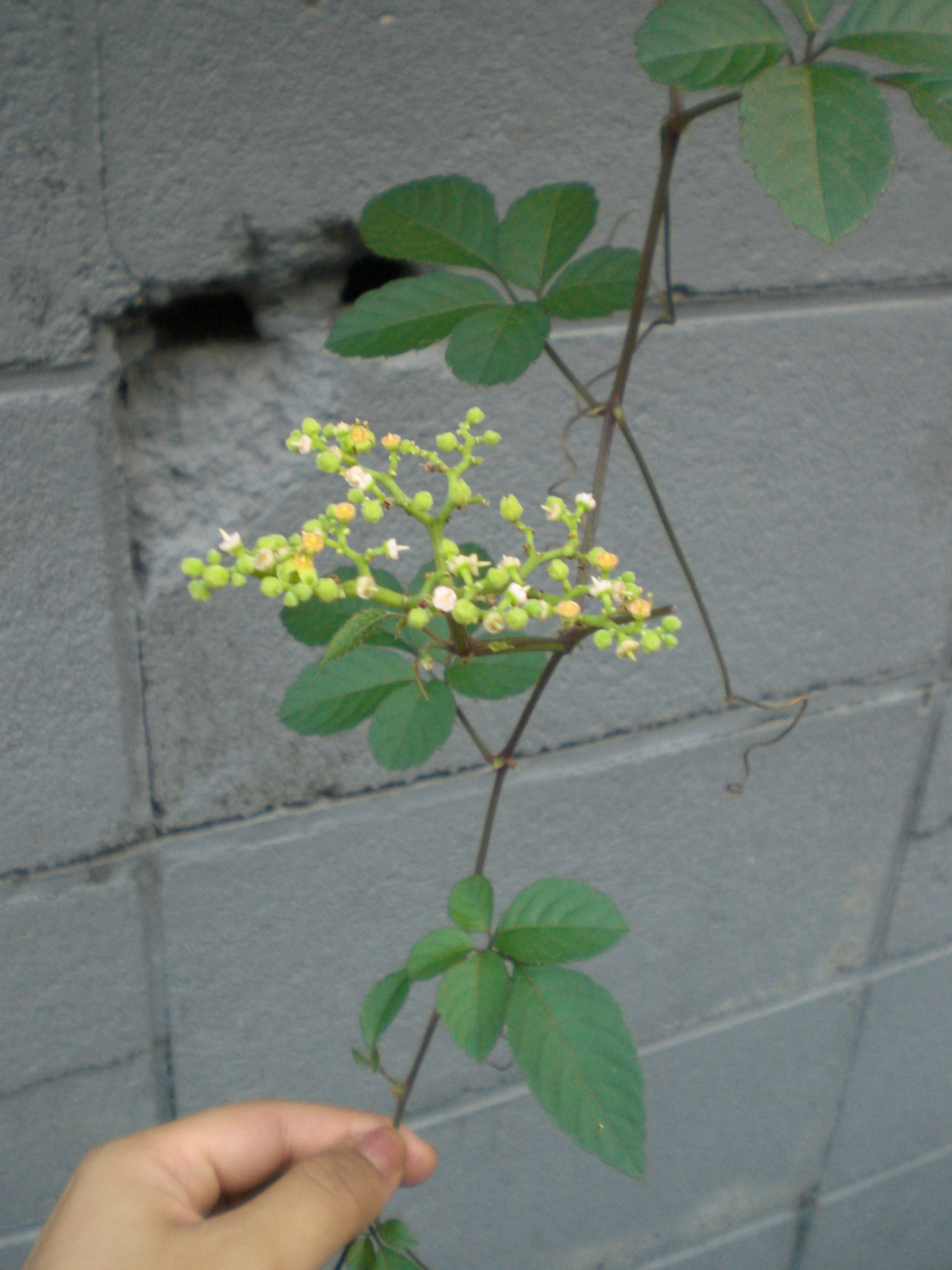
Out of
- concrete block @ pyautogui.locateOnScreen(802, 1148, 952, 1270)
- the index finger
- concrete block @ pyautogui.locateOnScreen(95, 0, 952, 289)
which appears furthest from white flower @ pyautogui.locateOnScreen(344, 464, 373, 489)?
concrete block @ pyautogui.locateOnScreen(802, 1148, 952, 1270)

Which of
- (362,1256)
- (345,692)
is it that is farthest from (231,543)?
(362,1256)

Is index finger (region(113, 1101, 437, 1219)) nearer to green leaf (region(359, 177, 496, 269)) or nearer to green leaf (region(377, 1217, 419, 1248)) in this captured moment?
green leaf (region(377, 1217, 419, 1248))

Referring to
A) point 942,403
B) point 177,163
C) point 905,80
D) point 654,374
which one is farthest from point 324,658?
point 942,403

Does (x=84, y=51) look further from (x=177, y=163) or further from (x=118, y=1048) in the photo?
(x=118, y=1048)

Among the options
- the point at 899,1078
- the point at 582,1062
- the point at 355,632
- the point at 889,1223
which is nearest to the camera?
the point at 355,632

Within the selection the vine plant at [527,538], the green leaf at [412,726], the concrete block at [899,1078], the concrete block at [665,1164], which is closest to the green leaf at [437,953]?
→ the vine plant at [527,538]

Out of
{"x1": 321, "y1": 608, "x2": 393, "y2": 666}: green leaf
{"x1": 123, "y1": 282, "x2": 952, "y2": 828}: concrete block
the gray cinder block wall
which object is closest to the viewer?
{"x1": 321, "y1": 608, "x2": 393, "y2": 666}: green leaf

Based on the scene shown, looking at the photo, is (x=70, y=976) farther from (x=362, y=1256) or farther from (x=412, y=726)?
(x=412, y=726)
